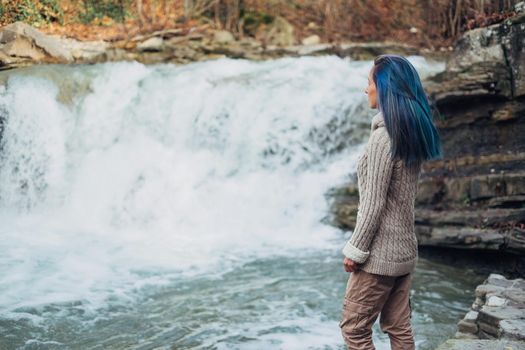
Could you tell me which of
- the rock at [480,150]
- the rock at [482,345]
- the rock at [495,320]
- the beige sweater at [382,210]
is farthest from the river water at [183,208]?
the beige sweater at [382,210]

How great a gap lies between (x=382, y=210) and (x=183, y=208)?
265 inches

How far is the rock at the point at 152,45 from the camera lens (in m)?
13.0

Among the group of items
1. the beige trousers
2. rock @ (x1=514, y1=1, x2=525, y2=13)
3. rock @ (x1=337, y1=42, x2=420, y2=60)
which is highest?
rock @ (x1=337, y1=42, x2=420, y2=60)

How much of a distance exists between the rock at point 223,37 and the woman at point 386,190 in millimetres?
12746

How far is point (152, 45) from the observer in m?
13.3

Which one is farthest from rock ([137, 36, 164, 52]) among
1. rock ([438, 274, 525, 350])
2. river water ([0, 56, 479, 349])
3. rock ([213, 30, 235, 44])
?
rock ([438, 274, 525, 350])

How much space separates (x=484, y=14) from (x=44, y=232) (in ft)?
27.6

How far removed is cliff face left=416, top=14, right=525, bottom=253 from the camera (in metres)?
6.99

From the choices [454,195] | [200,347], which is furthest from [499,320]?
[454,195]

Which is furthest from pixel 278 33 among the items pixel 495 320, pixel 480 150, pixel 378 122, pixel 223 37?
pixel 378 122

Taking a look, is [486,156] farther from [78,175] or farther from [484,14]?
[78,175]

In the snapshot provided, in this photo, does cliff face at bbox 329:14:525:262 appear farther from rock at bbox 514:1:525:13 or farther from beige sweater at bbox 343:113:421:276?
beige sweater at bbox 343:113:421:276

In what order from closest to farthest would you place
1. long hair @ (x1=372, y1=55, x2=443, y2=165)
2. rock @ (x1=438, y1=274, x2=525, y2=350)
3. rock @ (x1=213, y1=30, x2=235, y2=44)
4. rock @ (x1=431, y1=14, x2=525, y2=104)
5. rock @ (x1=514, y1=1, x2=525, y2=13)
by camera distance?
long hair @ (x1=372, y1=55, x2=443, y2=165) < rock @ (x1=438, y1=274, x2=525, y2=350) < rock @ (x1=431, y1=14, x2=525, y2=104) < rock @ (x1=514, y1=1, x2=525, y2=13) < rock @ (x1=213, y1=30, x2=235, y2=44)

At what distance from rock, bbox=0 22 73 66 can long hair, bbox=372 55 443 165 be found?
628cm
